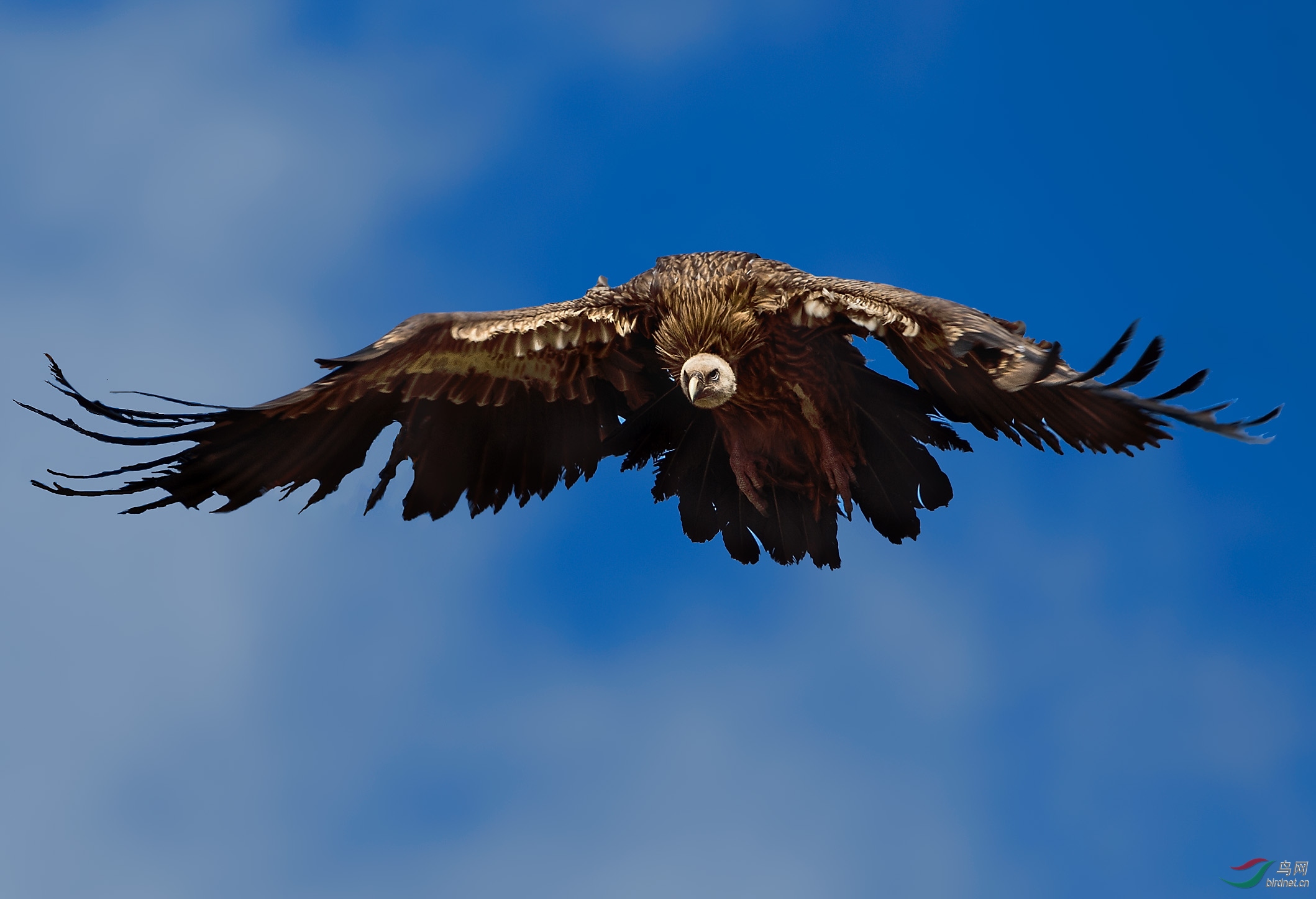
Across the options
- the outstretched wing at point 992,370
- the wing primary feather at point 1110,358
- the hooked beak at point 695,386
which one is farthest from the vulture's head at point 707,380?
the wing primary feather at point 1110,358

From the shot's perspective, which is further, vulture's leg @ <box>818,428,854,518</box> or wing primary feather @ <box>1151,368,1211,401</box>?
vulture's leg @ <box>818,428,854,518</box>

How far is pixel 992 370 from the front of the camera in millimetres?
7004

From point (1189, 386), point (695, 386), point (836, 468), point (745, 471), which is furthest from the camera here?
point (745, 471)

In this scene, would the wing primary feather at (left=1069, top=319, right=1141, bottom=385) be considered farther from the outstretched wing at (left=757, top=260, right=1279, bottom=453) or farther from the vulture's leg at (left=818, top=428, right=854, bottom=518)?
the vulture's leg at (left=818, top=428, right=854, bottom=518)

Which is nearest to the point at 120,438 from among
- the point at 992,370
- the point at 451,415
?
the point at 451,415

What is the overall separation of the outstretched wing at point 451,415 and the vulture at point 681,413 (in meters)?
0.01

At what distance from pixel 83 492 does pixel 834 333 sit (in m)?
5.08

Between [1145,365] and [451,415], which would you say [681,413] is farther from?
[1145,365]

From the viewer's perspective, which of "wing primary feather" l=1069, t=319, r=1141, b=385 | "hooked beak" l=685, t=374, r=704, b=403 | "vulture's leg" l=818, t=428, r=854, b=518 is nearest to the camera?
"wing primary feather" l=1069, t=319, r=1141, b=385

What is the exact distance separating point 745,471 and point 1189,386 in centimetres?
351

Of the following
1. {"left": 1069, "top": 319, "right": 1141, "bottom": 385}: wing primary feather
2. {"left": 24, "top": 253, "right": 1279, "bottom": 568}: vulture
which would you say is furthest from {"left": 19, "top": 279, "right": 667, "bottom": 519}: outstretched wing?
{"left": 1069, "top": 319, "right": 1141, "bottom": 385}: wing primary feather

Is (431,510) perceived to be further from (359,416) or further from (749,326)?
A: (749,326)

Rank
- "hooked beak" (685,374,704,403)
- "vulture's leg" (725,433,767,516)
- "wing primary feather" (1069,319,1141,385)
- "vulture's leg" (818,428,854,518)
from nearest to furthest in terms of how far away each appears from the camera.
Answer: "wing primary feather" (1069,319,1141,385) → "hooked beak" (685,374,704,403) → "vulture's leg" (818,428,854,518) → "vulture's leg" (725,433,767,516)

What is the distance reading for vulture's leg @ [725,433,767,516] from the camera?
886 cm
